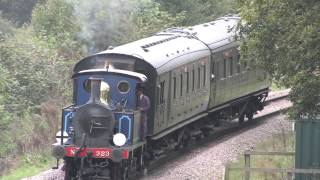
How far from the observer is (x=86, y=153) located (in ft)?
47.3

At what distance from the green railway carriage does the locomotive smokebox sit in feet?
5.14

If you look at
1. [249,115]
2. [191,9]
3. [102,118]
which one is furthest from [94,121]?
[191,9]

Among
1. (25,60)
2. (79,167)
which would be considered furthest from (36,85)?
(79,167)

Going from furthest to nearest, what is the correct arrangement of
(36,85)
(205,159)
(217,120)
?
(36,85) → (217,120) → (205,159)

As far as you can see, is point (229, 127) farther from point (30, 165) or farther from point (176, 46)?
point (30, 165)

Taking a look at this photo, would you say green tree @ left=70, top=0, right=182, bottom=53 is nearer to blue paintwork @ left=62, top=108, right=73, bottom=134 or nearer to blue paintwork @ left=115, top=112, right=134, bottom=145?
blue paintwork @ left=62, top=108, right=73, bottom=134

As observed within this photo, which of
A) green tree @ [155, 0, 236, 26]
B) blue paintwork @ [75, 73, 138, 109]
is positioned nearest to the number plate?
blue paintwork @ [75, 73, 138, 109]

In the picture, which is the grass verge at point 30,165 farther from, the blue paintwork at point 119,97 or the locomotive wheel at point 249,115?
the locomotive wheel at point 249,115

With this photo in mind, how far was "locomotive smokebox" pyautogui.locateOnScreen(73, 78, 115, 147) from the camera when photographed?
14352mm

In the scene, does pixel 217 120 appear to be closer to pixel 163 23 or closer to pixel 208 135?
pixel 208 135

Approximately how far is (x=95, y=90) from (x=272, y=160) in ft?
18.3

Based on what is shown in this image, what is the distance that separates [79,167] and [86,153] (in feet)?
2.00

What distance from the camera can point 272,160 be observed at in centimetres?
1769

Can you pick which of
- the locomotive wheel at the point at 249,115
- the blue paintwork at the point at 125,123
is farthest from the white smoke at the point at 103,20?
the blue paintwork at the point at 125,123
